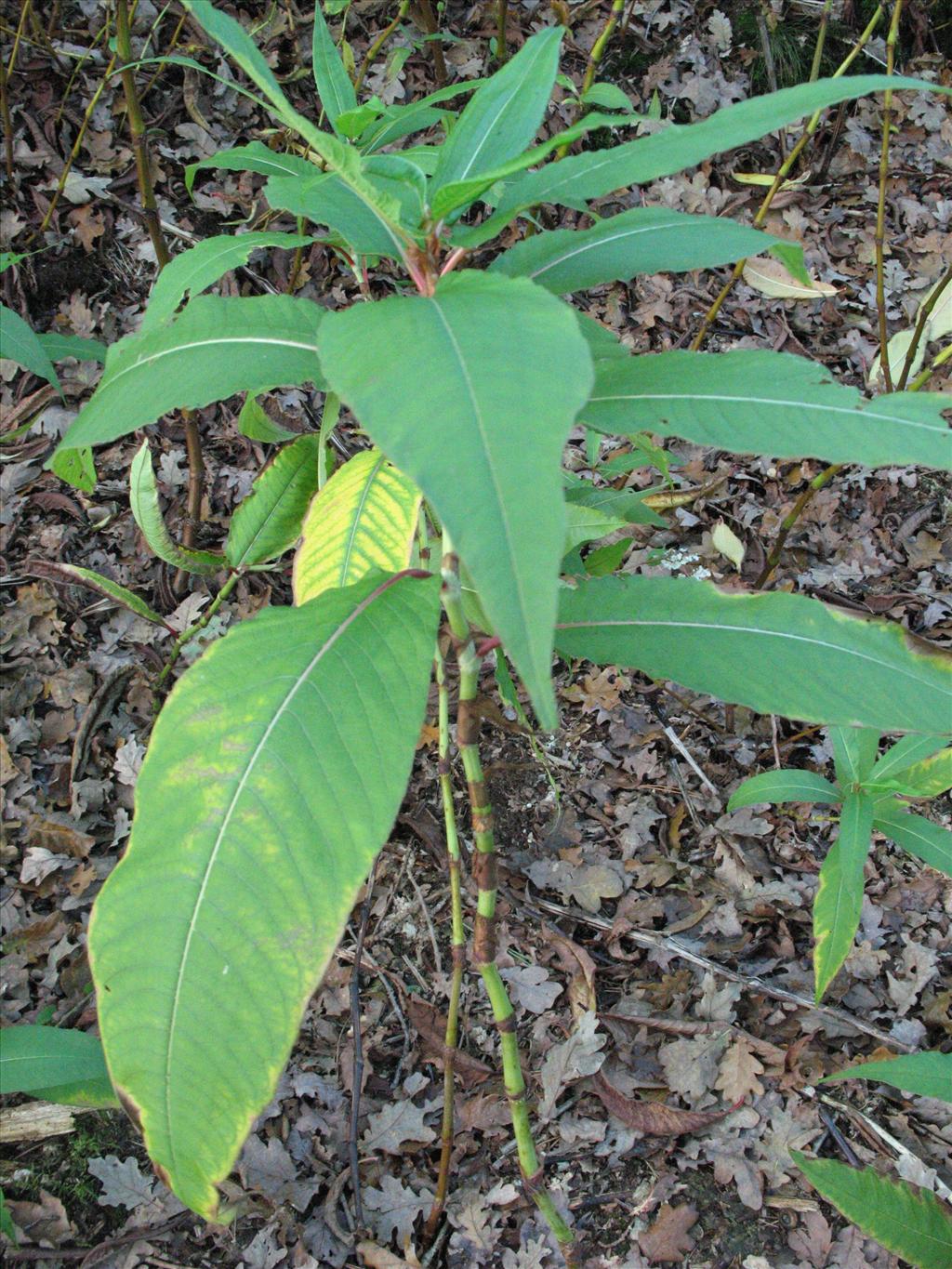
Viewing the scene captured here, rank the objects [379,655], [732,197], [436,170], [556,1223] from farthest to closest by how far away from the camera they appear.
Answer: [732,197], [556,1223], [436,170], [379,655]

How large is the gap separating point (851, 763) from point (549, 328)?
70.5 inches

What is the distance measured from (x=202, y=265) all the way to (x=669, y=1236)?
7.67 ft

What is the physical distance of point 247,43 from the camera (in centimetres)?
115

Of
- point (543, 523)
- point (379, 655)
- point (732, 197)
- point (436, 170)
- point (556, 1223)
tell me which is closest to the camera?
point (543, 523)

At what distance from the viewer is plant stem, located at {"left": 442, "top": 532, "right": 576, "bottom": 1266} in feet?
4.22

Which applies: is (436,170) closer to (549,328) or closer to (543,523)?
(549,328)

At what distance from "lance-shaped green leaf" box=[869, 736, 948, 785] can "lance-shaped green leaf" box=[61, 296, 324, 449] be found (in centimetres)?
173

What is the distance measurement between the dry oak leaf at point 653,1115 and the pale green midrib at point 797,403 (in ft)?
6.24

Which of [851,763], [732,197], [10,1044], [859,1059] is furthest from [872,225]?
[10,1044]

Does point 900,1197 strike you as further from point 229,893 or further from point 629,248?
point 629,248

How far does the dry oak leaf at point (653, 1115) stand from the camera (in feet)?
7.62

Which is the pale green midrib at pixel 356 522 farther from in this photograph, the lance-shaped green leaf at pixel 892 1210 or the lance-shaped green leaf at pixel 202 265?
the lance-shaped green leaf at pixel 892 1210

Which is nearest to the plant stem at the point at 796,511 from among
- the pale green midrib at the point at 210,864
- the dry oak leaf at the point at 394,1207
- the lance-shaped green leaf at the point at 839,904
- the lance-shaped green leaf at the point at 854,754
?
the lance-shaped green leaf at the point at 854,754

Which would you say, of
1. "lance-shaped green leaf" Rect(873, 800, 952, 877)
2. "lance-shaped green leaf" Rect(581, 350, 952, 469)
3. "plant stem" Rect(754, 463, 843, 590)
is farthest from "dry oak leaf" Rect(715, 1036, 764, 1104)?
"lance-shaped green leaf" Rect(581, 350, 952, 469)
